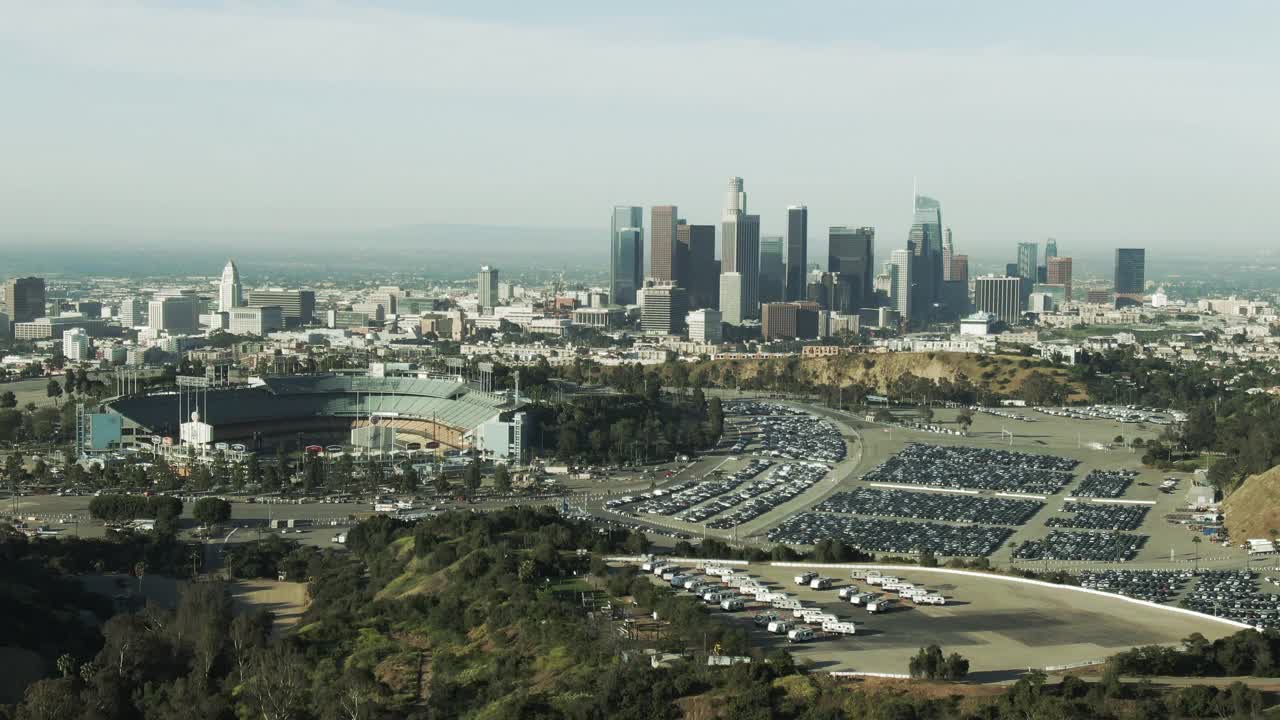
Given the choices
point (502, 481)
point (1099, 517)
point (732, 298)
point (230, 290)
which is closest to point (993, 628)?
point (1099, 517)

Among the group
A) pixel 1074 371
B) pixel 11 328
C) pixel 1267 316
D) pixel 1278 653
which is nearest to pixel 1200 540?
pixel 1278 653

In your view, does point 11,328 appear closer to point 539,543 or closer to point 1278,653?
point 539,543

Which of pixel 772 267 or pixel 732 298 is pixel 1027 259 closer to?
pixel 772 267

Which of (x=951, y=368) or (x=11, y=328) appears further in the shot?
(x=11, y=328)

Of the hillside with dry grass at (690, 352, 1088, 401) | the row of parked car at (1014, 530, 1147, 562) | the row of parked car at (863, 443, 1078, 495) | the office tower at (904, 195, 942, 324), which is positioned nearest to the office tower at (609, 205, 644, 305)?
the office tower at (904, 195, 942, 324)

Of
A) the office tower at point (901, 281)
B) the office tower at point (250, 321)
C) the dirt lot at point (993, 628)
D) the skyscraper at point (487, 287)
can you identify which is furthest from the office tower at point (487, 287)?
the dirt lot at point (993, 628)

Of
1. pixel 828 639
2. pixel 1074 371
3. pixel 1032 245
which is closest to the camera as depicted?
pixel 828 639

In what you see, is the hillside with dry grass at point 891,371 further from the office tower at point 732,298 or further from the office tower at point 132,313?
the office tower at point 132,313

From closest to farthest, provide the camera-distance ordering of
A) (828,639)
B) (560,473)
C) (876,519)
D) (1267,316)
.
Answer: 1. (828,639)
2. (876,519)
3. (560,473)
4. (1267,316)
